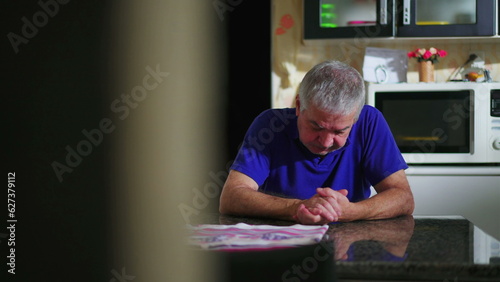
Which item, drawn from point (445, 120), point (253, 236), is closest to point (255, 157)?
point (253, 236)

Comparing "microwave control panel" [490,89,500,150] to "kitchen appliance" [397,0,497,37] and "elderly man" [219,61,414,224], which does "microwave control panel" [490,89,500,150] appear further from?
"elderly man" [219,61,414,224]

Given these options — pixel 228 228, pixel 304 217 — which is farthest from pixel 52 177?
pixel 304 217

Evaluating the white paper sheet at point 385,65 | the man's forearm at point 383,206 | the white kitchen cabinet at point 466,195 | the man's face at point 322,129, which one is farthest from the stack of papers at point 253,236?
the white paper sheet at point 385,65

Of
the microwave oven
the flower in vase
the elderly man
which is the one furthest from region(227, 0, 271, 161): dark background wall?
the elderly man

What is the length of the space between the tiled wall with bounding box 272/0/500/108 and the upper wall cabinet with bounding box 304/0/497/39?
17cm

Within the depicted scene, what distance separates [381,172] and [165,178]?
1.30 meters

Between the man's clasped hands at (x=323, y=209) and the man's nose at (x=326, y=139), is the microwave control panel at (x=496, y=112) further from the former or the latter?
the man's clasped hands at (x=323, y=209)

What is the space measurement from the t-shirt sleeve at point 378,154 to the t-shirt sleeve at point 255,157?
270 millimetres

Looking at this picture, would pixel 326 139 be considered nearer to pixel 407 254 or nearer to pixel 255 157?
pixel 255 157

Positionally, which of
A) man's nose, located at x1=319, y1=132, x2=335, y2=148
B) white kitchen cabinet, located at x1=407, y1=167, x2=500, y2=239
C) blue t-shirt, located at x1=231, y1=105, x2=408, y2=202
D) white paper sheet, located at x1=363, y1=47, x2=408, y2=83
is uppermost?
white paper sheet, located at x1=363, y1=47, x2=408, y2=83

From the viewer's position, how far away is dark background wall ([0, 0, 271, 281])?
0.79 ft

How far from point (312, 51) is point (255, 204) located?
2.17 metres

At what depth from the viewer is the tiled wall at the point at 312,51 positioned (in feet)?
10.8

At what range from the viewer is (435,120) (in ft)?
9.39
